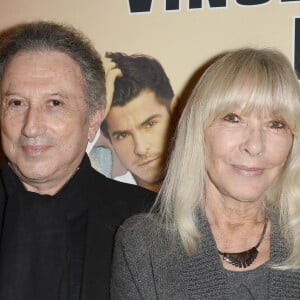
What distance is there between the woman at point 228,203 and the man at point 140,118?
0.34 metres

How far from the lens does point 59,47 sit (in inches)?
61.7

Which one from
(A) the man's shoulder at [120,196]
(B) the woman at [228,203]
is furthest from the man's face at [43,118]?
(B) the woman at [228,203]

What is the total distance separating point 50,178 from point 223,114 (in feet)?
1.60

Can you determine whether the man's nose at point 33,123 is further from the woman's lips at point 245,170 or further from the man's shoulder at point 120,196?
the woman's lips at point 245,170

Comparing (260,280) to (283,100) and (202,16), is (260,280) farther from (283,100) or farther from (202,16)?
(202,16)

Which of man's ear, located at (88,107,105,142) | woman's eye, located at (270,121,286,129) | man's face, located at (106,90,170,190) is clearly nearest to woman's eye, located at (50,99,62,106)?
man's ear, located at (88,107,105,142)

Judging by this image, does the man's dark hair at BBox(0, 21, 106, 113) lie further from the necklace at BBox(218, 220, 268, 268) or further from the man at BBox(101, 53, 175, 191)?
the necklace at BBox(218, 220, 268, 268)

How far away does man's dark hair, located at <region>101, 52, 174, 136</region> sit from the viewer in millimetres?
1844

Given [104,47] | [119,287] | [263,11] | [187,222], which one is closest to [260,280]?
[187,222]

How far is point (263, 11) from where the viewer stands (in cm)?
174

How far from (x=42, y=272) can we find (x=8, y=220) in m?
0.16

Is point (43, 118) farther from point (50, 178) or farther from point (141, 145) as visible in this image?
point (141, 145)

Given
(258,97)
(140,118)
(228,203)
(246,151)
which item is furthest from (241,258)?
(140,118)

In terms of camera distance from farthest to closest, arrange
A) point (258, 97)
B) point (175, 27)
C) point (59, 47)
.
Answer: point (175, 27)
point (59, 47)
point (258, 97)
